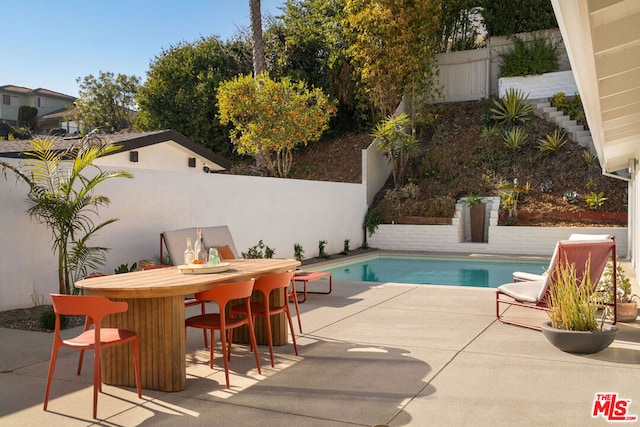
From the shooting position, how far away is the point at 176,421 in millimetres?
3887

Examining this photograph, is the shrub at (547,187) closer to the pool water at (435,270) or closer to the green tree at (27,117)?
the pool water at (435,270)

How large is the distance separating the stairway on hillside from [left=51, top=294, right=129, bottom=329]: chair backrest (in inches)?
655

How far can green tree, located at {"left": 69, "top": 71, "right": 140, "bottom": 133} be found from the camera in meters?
31.8

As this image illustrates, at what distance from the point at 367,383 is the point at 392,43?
15.1 metres

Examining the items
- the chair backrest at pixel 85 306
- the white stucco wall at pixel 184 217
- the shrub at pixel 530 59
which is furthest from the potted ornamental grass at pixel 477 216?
the chair backrest at pixel 85 306

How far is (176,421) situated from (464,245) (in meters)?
13.3

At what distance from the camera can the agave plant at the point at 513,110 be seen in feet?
62.7

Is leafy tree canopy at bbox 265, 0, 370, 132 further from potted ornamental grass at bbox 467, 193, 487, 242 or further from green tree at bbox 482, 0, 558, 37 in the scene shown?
potted ornamental grass at bbox 467, 193, 487, 242

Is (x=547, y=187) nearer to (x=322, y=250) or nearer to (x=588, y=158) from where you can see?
(x=588, y=158)

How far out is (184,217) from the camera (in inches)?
397

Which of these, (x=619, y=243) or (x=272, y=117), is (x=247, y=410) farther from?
(x=619, y=243)

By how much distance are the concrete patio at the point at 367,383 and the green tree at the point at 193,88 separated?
17.1 m

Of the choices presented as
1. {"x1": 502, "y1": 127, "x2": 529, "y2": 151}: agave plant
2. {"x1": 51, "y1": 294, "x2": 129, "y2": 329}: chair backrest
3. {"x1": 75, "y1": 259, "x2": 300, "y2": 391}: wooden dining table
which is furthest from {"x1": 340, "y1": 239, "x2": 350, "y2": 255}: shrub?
{"x1": 51, "y1": 294, "x2": 129, "y2": 329}: chair backrest

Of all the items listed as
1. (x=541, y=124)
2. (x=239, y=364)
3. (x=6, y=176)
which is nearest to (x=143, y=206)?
(x=6, y=176)
